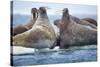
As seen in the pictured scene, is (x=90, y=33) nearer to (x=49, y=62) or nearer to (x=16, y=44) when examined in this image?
(x=49, y=62)

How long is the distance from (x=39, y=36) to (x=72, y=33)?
45 centimetres

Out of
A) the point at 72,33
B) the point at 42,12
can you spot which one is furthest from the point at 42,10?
the point at 72,33

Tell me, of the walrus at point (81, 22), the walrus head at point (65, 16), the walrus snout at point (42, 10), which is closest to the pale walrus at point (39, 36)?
the walrus snout at point (42, 10)

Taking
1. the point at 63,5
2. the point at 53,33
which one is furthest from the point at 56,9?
the point at 53,33

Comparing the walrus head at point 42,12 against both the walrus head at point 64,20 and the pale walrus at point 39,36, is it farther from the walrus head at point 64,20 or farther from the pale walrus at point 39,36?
the walrus head at point 64,20

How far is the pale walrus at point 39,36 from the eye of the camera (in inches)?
90.5

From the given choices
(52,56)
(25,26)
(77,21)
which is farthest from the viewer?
(77,21)

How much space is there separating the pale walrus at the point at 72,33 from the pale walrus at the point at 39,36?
15cm

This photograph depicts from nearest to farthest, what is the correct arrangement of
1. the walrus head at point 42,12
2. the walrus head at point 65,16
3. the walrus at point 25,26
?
the walrus at point 25,26, the walrus head at point 42,12, the walrus head at point 65,16

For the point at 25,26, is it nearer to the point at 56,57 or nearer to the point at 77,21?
the point at 56,57

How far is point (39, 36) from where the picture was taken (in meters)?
2.37

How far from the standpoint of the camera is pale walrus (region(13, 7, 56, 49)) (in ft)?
7.54

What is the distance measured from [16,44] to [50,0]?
27.6 inches

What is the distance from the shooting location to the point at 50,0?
2.45 m
